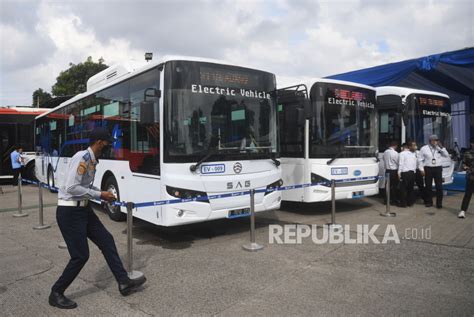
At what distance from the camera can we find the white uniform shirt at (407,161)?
9438mm

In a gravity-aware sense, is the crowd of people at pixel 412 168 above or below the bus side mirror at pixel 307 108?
below

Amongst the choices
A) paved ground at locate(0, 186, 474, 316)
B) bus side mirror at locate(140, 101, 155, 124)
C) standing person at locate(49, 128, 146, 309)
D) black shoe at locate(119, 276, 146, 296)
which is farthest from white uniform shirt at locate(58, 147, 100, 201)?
bus side mirror at locate(140, 101, 155, 124)

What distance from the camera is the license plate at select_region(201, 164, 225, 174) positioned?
6225 millimetres

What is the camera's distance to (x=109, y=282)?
475 cm

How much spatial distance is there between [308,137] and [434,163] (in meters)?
3.41

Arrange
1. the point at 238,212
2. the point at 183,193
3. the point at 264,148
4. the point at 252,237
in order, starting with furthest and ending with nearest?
the point at 264,148
the point at 238,212
the point at 252,237
the point at 183,193

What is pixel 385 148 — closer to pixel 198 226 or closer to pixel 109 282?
pixel 198 226

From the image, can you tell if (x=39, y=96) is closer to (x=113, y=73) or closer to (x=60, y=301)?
(x=113, y=73)

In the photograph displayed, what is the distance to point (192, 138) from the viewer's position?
6.14 meters

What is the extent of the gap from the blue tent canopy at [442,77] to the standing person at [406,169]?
4004 mm

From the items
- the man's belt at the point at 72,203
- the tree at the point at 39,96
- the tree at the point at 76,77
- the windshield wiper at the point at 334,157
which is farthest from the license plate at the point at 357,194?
the tree at the point at 39,96

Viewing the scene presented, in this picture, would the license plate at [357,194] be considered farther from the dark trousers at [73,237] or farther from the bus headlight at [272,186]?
the dark trousers at [73,237]

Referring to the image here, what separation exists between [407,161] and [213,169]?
5.44m

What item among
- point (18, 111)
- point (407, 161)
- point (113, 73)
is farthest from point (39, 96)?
point (407, 161)
